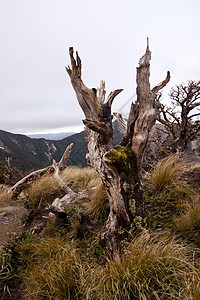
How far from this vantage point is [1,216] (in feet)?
17.2

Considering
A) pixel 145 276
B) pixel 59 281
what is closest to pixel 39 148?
pixel 59 281

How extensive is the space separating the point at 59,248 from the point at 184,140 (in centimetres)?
681

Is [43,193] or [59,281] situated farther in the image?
[43,193]

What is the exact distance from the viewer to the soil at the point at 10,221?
4.26 meters

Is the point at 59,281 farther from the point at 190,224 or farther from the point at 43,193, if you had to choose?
the point at 43,193

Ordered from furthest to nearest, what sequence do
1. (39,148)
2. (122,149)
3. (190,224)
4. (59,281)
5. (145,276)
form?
(39,148), (122,149), (190,224), (59,281), (145,276)

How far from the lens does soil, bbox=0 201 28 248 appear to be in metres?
4.26

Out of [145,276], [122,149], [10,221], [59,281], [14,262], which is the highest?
[122,149]

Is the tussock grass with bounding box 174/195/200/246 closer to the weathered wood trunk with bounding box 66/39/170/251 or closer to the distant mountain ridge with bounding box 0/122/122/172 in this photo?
the weathered wood trunk with bounding box 66/39/170/251

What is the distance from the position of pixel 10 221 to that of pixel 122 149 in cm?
422

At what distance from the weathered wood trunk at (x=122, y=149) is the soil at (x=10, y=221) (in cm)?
280

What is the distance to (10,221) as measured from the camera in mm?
5027

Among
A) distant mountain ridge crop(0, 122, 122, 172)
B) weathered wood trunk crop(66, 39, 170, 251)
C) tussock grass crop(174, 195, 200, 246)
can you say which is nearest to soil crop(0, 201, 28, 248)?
weathered wood trunk crop(66, 39, 170, 251)

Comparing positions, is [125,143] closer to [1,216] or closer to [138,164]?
[138,164]
